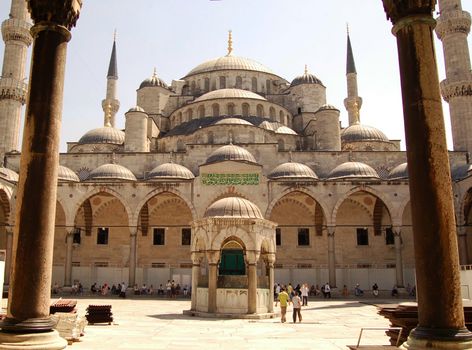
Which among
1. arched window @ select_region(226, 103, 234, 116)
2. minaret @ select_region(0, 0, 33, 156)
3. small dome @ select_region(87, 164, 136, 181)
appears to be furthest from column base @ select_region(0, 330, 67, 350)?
arched window @ select_region(226, 103, 234, 116)

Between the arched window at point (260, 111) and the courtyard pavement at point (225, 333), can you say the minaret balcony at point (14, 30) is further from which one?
the courtyard pavement at point (225, 333)

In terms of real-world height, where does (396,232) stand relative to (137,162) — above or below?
below

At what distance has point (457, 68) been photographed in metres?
26.2

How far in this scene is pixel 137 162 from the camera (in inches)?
1096

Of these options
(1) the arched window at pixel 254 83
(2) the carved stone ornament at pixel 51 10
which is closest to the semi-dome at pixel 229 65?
(1) the arched window at pixel 254 83

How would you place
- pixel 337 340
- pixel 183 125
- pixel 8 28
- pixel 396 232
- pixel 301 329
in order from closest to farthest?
pixel 337 340, pixel 301 329, pixel 396 232, pixel 8 28, pixel 183 125

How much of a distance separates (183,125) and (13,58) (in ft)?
34.9

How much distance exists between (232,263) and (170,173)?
28.8 ft

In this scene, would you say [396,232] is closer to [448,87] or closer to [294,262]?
[294,262]

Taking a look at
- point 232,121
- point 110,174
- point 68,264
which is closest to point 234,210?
point 110,174

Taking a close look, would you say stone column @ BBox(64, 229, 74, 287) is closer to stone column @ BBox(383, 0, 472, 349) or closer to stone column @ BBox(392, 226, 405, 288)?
stone column @ BBox(392, 226, 405, 288)

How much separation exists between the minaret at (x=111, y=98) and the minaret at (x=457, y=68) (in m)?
21.8

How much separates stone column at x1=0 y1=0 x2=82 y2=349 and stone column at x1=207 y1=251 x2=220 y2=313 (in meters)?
8.44

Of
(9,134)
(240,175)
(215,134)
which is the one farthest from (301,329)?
(9,134)
